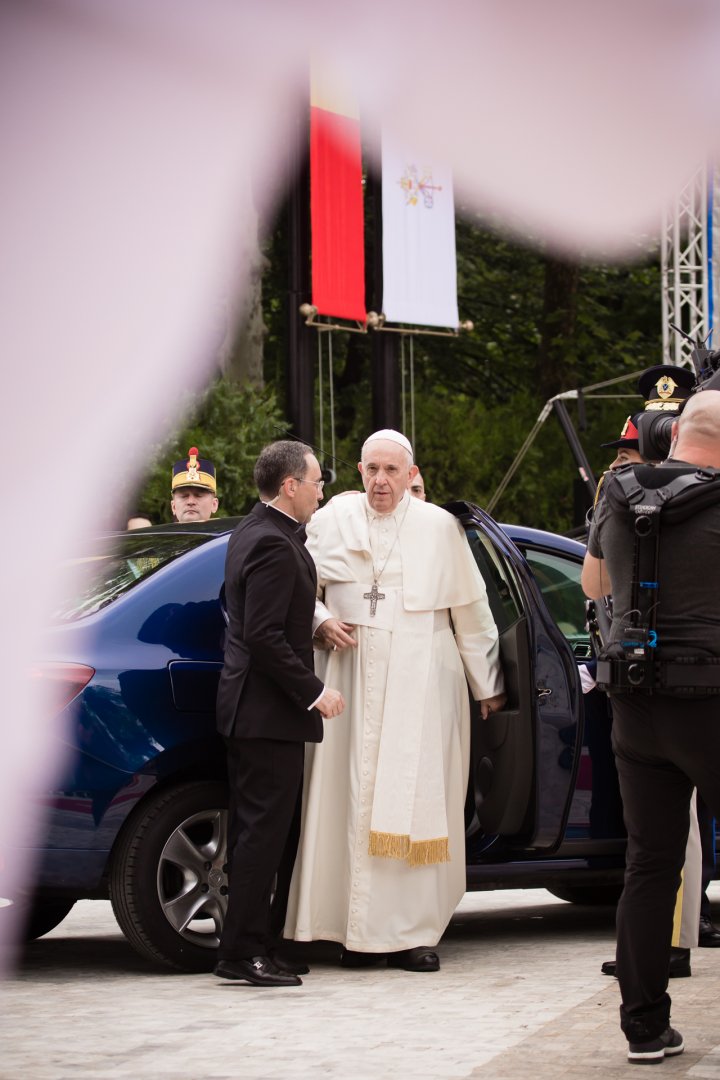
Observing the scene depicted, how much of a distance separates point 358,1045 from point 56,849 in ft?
4.75

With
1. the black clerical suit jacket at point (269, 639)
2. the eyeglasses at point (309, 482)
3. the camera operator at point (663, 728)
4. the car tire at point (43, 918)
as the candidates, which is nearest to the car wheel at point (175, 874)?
the black clerical suit jacket at point (269, 639)

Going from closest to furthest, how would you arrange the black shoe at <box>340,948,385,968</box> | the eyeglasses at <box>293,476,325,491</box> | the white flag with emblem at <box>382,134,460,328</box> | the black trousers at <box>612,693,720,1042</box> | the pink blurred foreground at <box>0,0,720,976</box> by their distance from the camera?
the pink blurred foreground at <box>0,0,720,976</box> → the black trousers at <box>612,693,720,1042</box> → the eyeglasses at <box>293,476,325,491</box> → the black shoe at <box>340,948,385,968</box> → the white flag with emblem at <box>382,134,460,328</box>

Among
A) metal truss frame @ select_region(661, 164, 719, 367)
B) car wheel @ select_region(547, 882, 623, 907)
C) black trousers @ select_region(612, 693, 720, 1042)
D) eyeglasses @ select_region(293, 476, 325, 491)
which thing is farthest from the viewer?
metal truss frame @ select_region(661, 164, 719, 367)

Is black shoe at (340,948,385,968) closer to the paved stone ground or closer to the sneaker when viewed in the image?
the paved stone ground

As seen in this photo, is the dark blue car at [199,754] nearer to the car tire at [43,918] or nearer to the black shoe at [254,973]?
the car tire at [43,918]

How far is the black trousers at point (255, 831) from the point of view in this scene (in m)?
5.52

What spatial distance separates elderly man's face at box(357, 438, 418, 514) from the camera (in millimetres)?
6168

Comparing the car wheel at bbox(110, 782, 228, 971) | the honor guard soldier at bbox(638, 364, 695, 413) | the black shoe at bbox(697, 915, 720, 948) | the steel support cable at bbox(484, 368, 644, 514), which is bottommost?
the black shoe at bbox(697, 915, 720, 948)

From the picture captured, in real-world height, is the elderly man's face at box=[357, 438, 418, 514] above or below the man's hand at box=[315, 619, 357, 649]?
above

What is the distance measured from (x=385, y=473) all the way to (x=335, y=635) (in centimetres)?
67

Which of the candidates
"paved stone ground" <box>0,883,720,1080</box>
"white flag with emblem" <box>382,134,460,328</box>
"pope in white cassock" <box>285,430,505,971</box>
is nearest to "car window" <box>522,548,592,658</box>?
"pope in white cassock" <box>285,430,505,971</box>

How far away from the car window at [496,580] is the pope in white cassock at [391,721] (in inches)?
5.1

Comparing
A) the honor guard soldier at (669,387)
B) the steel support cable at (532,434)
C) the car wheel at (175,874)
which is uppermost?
the steel support cable at (532,434)

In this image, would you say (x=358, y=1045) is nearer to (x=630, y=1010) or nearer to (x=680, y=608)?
(x=630, y=1010)
